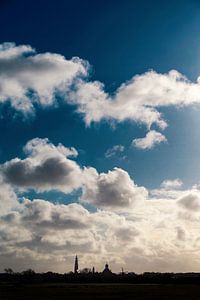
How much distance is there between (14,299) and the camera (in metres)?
56.0

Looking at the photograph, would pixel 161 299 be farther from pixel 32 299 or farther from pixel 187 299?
pixel 32 299

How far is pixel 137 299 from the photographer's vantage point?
184 feet

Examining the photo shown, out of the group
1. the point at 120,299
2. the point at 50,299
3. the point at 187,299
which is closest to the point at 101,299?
the point at 120,299

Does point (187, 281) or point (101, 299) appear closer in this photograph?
point (101, 299)

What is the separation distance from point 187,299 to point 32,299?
66.8ft

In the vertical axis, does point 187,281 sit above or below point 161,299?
above

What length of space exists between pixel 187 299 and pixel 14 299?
22.7 metres

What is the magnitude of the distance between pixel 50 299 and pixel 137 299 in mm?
11630

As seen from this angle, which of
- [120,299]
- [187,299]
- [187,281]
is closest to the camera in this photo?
[187,299]

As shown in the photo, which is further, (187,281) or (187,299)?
(187,281)

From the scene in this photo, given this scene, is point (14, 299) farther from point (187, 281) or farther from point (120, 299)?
point (187, 281)

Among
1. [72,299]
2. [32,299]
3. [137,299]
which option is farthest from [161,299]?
[32,299]

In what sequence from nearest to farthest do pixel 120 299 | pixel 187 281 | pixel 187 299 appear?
pixel 187 299, pixel 120 299, pixel 187 281

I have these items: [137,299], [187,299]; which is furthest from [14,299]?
[187,299]
